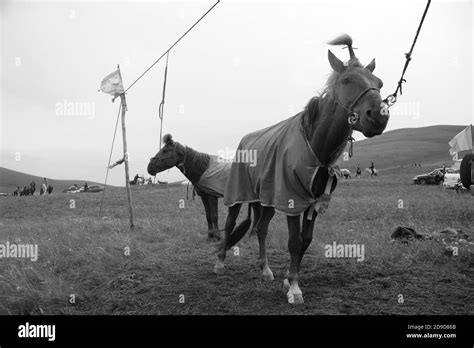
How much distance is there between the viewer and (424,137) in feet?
391

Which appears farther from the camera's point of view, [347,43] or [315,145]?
[315,145]

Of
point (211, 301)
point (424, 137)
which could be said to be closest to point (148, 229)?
point (211, 301)

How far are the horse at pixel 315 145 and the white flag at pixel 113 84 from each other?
7.31 meters

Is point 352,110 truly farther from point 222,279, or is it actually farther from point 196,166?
point 196,166

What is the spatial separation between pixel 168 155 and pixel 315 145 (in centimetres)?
604

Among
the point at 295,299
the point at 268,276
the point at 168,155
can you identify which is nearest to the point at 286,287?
the point at 295,299

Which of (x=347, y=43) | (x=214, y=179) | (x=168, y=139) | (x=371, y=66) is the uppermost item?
(x=347, y=43)

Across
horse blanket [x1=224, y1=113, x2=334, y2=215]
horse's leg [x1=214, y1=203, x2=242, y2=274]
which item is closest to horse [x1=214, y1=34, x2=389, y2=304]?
horse blanket [x1=224, y1=113, x2=334, y2=215]

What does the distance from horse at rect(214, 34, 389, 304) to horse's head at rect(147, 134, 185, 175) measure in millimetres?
4831

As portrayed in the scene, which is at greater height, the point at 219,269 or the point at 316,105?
the point at 316,105

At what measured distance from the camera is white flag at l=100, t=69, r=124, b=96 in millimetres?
12047

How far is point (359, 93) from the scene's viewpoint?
15.6 ft
